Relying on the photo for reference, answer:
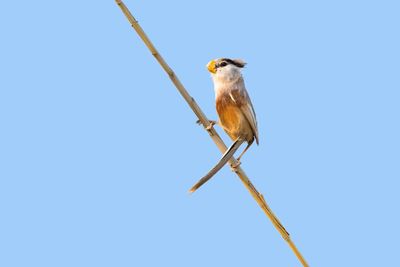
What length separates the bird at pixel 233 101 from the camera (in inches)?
131

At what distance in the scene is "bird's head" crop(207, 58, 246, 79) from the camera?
3.31 meters

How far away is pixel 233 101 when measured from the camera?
3393 millimetres

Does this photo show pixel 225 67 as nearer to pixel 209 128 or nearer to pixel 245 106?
pixel 245 106

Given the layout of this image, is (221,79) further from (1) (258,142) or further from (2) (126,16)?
(2) (126,16)

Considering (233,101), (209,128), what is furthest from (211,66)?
(209,128)

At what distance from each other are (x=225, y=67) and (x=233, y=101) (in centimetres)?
23

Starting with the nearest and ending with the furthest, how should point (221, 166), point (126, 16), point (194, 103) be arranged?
1. point (126, 16)
2. point (194, 103)
3. point (221, 166)

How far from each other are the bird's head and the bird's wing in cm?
12

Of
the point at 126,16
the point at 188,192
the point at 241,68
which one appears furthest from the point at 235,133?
the point at 126,16

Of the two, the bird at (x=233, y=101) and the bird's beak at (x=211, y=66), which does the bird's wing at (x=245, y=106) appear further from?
the bird's beak at (x=211, y=66)

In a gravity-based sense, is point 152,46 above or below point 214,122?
above

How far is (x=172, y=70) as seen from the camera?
104 inches

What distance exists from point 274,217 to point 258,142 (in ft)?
2.35

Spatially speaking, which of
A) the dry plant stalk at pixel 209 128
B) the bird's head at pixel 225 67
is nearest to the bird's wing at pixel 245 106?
the bird's head at pixel 225 67
